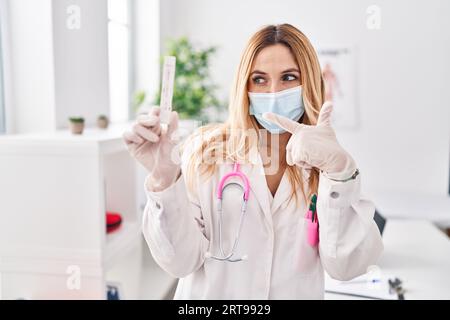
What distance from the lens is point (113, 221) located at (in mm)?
1034

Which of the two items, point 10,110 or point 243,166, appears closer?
point 243,166

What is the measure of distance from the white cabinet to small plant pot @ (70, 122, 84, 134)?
2 cm

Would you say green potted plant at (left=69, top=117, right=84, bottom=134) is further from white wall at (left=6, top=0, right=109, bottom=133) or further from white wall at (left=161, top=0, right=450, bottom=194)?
white wall at (left=161, top=0, right=450, bottom=194)

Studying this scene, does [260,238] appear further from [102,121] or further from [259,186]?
[102,121]

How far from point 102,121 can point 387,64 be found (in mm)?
605

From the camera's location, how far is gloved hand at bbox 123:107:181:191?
16.9 inches

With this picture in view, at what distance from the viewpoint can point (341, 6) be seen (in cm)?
53

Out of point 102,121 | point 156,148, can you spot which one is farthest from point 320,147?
point 102,121

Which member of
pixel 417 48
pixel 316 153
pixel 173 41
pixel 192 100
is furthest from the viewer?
pixel 192 100

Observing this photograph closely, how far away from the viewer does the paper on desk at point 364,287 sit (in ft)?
2.09

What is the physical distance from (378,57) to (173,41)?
0.32m

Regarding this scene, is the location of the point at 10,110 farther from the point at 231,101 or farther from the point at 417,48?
the point at 417,48

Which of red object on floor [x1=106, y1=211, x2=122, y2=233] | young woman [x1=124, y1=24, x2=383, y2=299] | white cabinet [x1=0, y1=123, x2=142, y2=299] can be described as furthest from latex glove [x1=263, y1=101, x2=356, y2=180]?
red object on floor [x1=106, y1=211, x2=122, y2=233]
